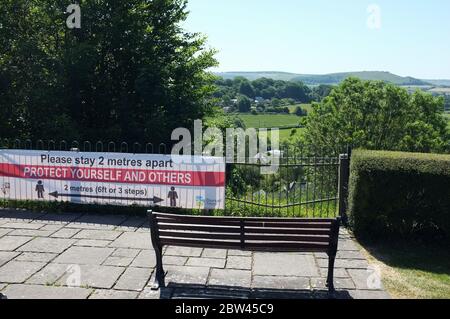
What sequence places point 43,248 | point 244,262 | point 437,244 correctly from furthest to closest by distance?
point 437,244, point 43,248, point 244,262

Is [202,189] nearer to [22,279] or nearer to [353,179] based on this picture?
[353,179]

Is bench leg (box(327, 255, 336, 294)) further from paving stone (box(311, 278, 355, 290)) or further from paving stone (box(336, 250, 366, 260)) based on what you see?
paving stone (box(336, 250, 366, 260))

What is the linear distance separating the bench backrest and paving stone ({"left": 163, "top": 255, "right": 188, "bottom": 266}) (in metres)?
0.91

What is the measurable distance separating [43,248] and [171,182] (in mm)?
2560

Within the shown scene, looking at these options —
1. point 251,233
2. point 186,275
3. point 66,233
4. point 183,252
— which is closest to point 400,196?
point 251,233

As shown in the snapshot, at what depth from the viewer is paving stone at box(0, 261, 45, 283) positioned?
5.61 meters

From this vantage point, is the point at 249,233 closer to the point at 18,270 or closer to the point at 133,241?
the point at 133,241

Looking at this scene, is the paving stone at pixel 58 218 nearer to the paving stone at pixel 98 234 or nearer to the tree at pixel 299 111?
the paving stone at pixel 98 234

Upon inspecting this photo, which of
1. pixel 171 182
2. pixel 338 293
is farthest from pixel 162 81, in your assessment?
pixel 338 293

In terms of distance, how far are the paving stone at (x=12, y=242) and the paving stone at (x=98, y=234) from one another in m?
0.78

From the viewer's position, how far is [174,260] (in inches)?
252

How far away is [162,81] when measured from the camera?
47.1 ft

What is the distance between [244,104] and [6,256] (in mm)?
67887

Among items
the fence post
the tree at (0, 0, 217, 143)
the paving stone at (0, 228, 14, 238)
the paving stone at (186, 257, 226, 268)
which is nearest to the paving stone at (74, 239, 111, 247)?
the paving stone at (0, 228, 14, 238)
